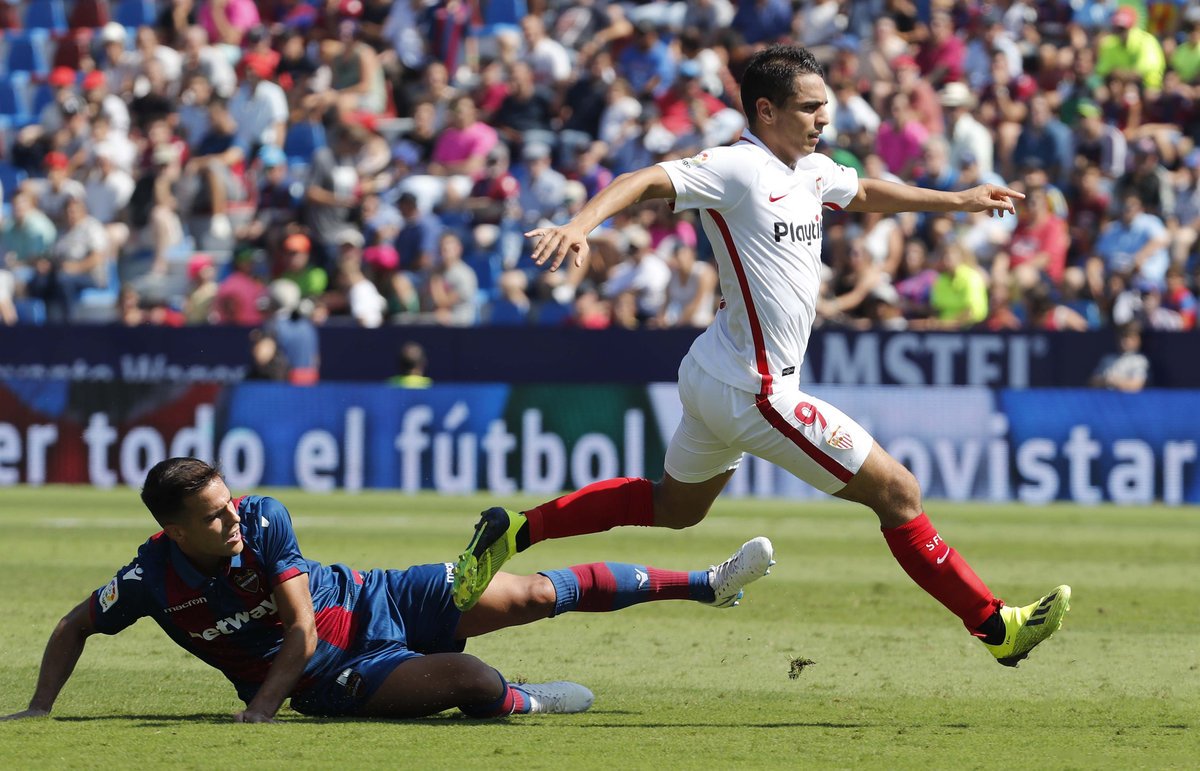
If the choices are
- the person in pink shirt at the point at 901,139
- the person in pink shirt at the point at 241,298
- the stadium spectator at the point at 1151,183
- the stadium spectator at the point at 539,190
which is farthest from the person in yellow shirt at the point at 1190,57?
the person in pink shirt at the point at 241,298

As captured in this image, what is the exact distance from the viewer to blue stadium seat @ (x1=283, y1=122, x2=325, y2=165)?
21.7 metres

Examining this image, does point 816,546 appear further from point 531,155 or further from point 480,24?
point 480,24

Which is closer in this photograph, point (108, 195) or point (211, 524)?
point (211, 524)

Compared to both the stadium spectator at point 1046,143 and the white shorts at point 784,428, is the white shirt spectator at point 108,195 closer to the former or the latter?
the stadium spectator at point 1046,143

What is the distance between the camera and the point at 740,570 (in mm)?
6914

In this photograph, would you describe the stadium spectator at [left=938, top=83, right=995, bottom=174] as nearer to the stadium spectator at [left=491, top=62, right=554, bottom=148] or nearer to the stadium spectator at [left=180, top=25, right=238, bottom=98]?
the stadium spectator at [left=491, top=62, right=554, bottom=148]

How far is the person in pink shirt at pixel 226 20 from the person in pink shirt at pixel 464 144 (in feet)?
15.2

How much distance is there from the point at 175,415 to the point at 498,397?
3.18 m

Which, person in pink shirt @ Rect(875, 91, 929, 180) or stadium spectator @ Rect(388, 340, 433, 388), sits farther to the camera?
person in pink shirt @ Rect(875, 91, 929, 180)

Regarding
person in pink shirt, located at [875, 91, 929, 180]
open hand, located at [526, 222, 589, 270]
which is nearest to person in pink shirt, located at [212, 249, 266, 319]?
person in pink shirt, located at [875, 91, 929, 180]

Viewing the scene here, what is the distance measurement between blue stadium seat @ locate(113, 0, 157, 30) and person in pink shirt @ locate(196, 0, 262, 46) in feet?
3.98

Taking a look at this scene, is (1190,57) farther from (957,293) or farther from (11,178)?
(11,178)

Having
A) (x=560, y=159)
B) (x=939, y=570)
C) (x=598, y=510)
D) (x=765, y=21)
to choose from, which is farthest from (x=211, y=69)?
(x=939, y=570)

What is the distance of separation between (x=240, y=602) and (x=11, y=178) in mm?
18501
